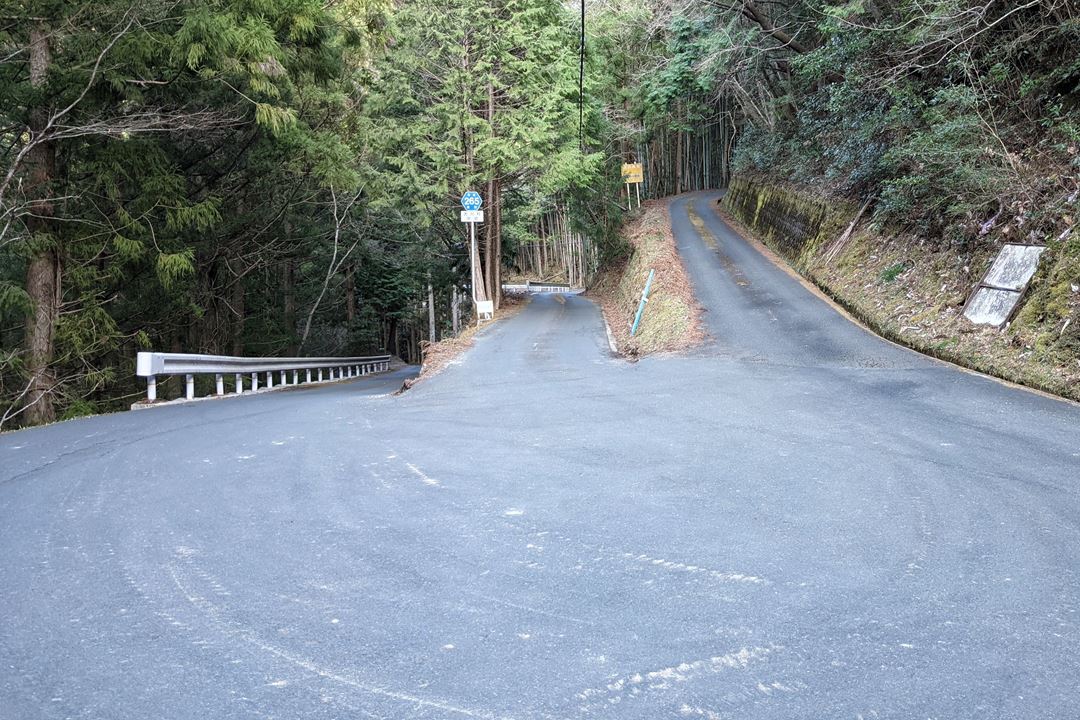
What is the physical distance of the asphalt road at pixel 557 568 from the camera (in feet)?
9.46

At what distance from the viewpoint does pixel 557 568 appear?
4062mm

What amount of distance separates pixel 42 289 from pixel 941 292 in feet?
52.2

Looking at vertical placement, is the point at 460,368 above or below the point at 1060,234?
below

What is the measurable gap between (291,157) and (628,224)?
23.5 meters

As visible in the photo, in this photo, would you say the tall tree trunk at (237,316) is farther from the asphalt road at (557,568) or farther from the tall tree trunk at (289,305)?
the asphalt road at (557,568)

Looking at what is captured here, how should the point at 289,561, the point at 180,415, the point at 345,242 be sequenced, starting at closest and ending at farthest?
the point at 289,561 < the point at 180,415 < the point at 345,242

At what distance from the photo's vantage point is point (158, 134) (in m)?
15.5

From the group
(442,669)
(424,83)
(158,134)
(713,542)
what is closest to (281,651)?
(442,669)

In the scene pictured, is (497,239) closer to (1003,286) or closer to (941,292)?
(941,292)

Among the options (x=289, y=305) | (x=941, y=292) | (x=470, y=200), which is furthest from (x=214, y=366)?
(x=289, y=305)

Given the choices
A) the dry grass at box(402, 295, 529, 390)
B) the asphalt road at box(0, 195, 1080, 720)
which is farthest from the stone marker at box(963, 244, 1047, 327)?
the dry grass at box(402, 295, 529, 390)

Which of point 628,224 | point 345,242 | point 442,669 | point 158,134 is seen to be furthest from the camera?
point 628,224

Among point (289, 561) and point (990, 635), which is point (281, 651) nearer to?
point (289, 561)

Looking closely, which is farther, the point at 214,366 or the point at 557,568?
the point at 214,366
